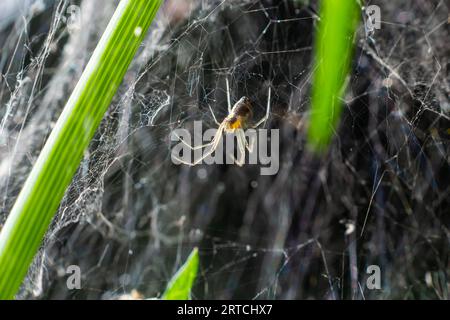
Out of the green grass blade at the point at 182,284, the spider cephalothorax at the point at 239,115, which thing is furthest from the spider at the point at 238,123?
the green grass blade at the point at 182,284

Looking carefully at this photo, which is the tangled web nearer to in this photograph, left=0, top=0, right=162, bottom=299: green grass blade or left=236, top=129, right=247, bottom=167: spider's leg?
left=236, top=129, right=247, bottom=167: spider's leg

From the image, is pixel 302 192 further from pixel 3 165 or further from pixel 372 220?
pixel 3 165

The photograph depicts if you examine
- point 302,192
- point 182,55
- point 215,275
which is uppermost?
point 182,55

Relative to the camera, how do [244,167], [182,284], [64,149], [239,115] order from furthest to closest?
[244,167] < [239,115] < [182,284] < [64,149]

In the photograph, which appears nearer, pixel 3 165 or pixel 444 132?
pixel 3 165

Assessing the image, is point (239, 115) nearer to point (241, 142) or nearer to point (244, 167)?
point (241, 142)

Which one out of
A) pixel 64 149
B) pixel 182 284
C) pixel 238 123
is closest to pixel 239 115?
pixel 238 123

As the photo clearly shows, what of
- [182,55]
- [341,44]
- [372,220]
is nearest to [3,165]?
[182,55]
